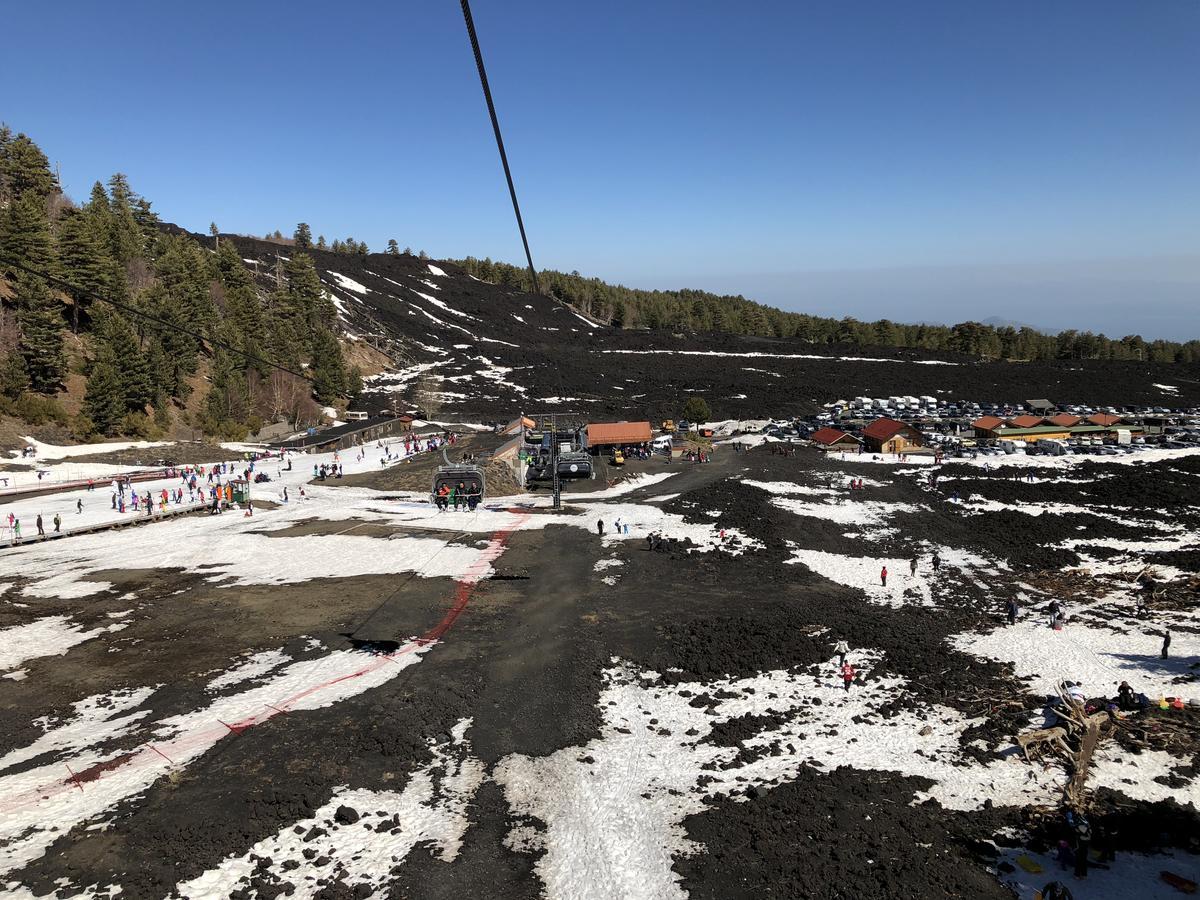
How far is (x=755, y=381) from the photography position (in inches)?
5197

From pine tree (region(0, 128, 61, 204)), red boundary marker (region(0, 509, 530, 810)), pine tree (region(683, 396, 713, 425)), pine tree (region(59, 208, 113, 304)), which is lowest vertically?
red boundary marker (region(0, 509, 530, 810))

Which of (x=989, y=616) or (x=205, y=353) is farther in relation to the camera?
(x=205, y=353)

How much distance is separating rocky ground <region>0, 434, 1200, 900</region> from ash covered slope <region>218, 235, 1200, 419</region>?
6553 cm

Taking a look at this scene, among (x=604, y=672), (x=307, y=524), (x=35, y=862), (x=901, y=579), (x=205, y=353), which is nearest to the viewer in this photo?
(x=35, y=862)

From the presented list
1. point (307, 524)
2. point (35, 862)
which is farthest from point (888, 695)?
point (307, 524)

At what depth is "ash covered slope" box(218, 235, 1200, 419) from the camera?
114 m

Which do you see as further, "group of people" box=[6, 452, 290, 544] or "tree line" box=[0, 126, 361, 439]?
"tree line" box=[0, 126, 361, 439]

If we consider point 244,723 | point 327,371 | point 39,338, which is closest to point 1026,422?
point 244,723

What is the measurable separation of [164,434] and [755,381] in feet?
328

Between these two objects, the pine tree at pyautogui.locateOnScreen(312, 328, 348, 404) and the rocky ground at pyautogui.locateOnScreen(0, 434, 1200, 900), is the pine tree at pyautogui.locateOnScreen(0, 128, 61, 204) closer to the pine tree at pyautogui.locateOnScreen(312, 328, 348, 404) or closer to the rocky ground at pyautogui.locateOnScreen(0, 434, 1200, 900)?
the pine tree at pyautogui.locateOnScreen(312, 328, 348, 404)

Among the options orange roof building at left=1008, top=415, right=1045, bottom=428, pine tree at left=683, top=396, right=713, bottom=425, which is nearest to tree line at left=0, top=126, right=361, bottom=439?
pine tree at left=683, top=396, right=713, bottom=425

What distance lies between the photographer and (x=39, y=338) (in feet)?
219

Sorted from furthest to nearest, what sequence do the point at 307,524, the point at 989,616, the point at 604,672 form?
the point at 307,524
the point at 989,616
the point at 604,672

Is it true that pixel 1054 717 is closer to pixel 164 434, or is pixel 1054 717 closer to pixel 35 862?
pixel 35 862
